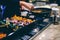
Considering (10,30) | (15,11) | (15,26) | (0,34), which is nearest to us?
(0,34)

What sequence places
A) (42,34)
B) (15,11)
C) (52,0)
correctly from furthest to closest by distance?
(52,0)
(15,11)
(42,34)

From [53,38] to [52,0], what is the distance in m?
8.77

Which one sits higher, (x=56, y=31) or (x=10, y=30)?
(x=10, y=30)

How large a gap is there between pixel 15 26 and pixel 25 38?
0.51 metres

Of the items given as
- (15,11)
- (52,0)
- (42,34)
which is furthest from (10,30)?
(52,0)

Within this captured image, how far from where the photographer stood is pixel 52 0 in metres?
14.4

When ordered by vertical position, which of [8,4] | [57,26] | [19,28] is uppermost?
[8,4]

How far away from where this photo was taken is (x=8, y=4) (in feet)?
24.2

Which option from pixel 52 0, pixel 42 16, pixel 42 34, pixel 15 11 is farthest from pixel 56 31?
pixel 52 0

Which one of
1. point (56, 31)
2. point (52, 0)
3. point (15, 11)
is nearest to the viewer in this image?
point (56, 31)

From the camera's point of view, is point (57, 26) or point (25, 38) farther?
point (57, 26)

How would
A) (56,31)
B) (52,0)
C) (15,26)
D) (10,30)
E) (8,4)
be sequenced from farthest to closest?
(52,0) < (8,4) < (56,31) < (15,26) < (10,30)

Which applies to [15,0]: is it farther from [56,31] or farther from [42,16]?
[56,31]

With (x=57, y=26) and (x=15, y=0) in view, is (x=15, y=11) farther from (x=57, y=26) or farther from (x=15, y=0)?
(x=57, y=26)
